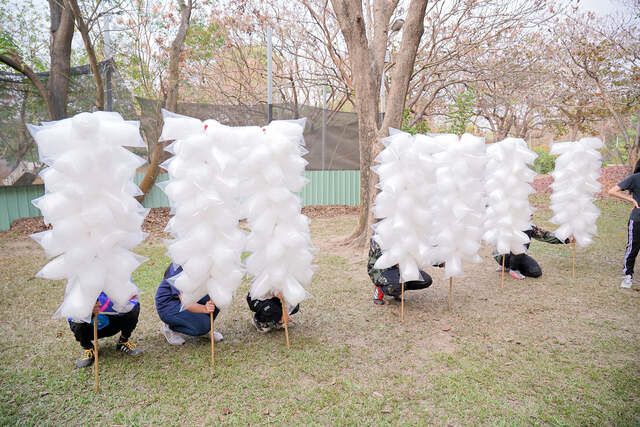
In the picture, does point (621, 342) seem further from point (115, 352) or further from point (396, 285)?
point (115, 352)

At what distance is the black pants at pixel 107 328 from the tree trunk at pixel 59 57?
667 centimetres

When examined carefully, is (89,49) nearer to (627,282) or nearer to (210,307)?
(210,307)

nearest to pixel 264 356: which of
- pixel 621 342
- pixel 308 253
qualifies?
pixel 308 253

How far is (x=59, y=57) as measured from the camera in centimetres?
814

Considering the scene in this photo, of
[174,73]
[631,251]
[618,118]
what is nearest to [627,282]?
[631,251]

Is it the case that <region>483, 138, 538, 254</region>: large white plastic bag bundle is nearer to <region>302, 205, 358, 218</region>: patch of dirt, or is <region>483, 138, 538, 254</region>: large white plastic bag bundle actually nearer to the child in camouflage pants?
the child in camouflage pants

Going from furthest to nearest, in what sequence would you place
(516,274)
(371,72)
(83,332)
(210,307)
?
(371,72)
(516,274)
(210,307)
(83,332)

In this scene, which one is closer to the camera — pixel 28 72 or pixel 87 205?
pixel 87 205

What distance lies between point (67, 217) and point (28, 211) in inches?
286

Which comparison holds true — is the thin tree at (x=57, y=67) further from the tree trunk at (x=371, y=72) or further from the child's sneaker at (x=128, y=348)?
the child's sneaker at (x=128, y=348)

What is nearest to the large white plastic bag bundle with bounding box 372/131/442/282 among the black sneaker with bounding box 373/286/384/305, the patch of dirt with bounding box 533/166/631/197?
the black sneaker with bounding box 373/286/384/305

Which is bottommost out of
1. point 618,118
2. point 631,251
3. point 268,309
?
point 268,309

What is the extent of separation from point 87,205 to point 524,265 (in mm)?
5511

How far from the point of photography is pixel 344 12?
635 cm
